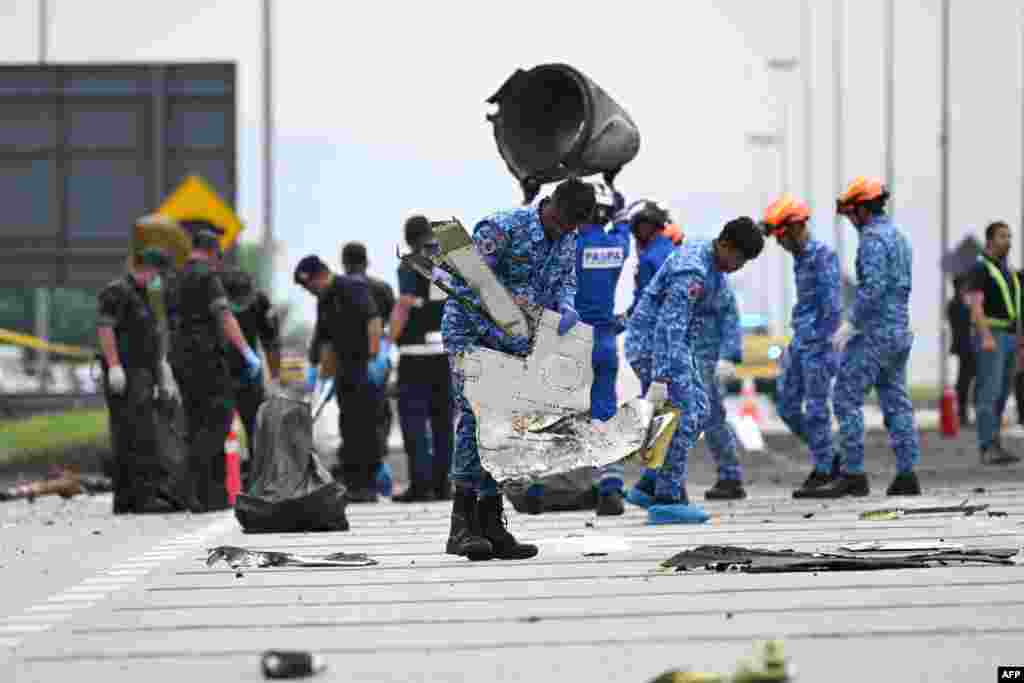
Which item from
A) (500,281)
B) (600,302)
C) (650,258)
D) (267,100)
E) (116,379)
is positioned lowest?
(116,379)

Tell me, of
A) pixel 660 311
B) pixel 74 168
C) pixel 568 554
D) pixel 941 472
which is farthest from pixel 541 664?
pixel 74 168

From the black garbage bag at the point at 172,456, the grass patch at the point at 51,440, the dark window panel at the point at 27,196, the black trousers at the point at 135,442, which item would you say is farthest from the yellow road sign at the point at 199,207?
the black trousers at the point at 135,442

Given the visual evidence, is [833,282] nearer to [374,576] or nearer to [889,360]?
[889,360]

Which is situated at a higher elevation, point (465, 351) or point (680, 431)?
point (465, 351)

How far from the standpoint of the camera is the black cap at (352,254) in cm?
1839

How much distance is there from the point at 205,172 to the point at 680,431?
53.2 ft

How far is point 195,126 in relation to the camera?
29.3 metres

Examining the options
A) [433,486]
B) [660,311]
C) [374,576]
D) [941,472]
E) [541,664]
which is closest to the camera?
[541,664]

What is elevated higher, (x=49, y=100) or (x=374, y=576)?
(x=49, y=100)

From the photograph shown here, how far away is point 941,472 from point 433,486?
14.8ft

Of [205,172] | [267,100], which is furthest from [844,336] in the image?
[267,100]

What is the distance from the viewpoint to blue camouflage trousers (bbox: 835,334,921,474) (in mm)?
15758

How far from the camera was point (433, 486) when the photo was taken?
706 inches

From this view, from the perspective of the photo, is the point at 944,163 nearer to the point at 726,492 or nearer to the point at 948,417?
the point at 948,417
